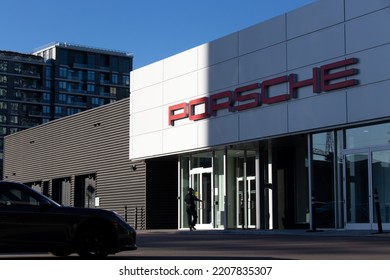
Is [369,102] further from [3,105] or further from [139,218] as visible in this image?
[3,105]

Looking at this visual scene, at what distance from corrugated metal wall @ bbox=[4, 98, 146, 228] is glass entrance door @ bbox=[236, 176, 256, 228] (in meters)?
6.07

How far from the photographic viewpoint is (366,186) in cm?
2217

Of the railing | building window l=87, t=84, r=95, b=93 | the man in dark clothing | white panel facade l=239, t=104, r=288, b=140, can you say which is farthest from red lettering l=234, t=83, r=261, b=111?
building window l=87, t=84, r=95, b=93

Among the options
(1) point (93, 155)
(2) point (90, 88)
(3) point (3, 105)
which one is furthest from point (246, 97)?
(2) point (90, 88)

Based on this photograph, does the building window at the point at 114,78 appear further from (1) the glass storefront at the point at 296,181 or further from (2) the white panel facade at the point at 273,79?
(1) the glass storefront at the point at 296,181

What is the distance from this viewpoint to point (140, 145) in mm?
33312

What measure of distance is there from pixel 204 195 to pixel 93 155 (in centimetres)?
1000

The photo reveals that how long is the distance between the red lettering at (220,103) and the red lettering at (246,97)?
0.33 m

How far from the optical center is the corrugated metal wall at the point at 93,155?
3494cm

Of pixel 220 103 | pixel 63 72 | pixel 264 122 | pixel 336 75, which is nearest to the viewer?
pixel 336 75

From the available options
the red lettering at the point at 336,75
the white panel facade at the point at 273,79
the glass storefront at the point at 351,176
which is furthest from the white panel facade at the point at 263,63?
the glass storefront at the point at 351,176
